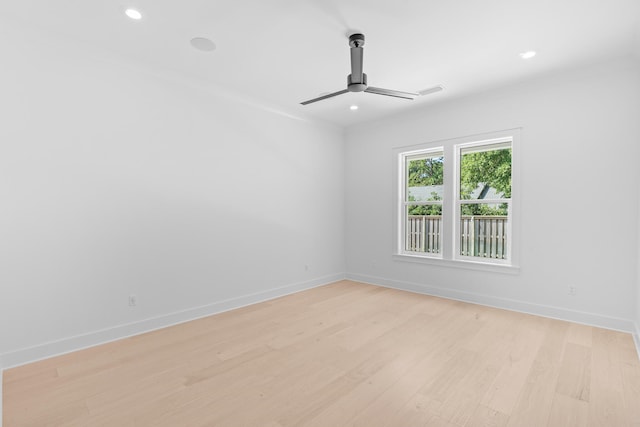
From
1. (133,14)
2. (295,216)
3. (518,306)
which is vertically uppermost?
(133,14)

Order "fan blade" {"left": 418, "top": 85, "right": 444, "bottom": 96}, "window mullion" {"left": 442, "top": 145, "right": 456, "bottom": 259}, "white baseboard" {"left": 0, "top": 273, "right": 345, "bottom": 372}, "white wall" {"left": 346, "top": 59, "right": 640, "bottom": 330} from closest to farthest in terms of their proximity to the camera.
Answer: "white baseboard" {"left": 0, "top": 273, "right": 345, "bottom": 372} < "white wall" {"left": 346, "top": 59, "right": 640, "bottom": 330} < "fan blade" {"left": 418, "top": 85, "right": 444, "bottom": 96} < "window mullion" {"left": 442, "top": 145, "right": 456, "bottom": 259}

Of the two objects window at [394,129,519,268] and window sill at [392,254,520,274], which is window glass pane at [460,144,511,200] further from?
window sill at [392,254,520,274]

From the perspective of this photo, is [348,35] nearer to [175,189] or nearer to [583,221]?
[175,189]

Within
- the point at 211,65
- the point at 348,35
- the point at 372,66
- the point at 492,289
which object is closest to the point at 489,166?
the point at 492,289

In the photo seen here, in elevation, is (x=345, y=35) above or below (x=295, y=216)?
above

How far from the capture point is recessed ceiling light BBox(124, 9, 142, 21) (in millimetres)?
2396

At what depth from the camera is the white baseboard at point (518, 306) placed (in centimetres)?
322

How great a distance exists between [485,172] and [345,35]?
271 centimetres

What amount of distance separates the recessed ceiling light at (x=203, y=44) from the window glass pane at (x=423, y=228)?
141 inches

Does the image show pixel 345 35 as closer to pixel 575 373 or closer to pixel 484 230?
pixel 484 230

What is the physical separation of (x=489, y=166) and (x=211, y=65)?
3.66m

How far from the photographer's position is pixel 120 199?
3053mm

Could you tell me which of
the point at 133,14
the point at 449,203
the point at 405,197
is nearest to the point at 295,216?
the point at 405,197

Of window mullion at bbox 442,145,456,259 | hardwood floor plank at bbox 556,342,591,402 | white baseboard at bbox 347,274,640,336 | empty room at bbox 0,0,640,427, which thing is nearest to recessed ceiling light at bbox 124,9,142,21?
empty room at bbox 0,0,640,427
